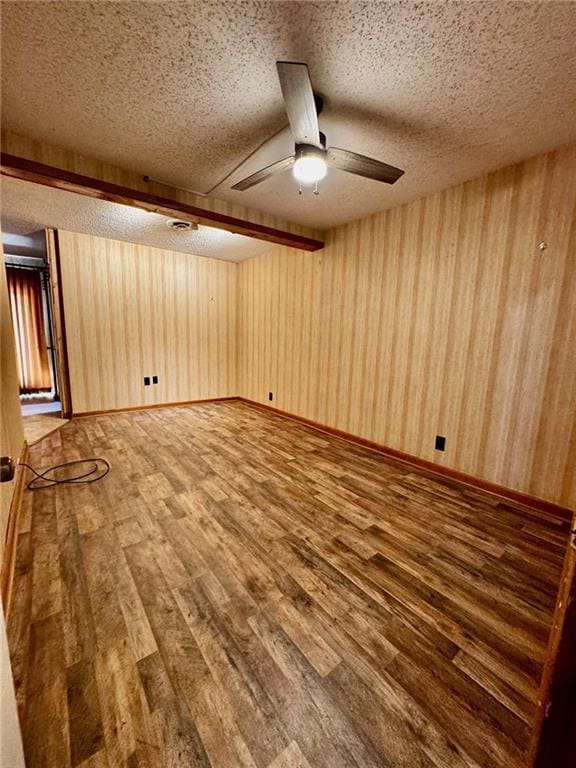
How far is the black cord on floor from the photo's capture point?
7.82 feet

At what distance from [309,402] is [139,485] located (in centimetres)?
235

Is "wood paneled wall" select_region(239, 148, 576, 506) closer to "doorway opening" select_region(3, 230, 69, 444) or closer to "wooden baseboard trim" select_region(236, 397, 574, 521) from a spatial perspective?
"wooden baseboard trim" select_region(236, 397, 574, 521)

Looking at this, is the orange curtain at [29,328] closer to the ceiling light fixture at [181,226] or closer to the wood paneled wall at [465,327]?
the ceiling light fixture at [181,226]

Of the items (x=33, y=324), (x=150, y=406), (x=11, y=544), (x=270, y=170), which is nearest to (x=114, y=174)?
(x=270, y=170)

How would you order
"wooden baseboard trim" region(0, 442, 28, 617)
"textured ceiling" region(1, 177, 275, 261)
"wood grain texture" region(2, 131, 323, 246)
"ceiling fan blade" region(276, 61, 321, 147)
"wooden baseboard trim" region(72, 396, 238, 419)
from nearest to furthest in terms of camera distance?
"ceiling fan blade" region(276, 61, 321, 147)
"wooden baseboard trim" region(0, 442, 28, 617)
"wood grain texture" region(2, 131, 323, 246)
"textured ceiling" region(1, 177, 275, 261)
"wooden baseboard trim" region(72, 396, 238, 419)

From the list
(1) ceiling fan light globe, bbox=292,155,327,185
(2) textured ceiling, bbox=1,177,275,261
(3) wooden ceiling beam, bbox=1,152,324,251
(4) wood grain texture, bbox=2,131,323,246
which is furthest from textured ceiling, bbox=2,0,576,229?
(2) textured ceiling, bbox=1,177,275,261

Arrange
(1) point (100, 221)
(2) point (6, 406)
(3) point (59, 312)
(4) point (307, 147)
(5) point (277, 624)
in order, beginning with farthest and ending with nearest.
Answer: (3) point (59, 312), (1) point (100, 221), (2) point (6, 406), (4) point (307, 147), (5) point (277, 624)

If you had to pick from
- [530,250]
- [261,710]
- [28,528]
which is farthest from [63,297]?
[530,250]

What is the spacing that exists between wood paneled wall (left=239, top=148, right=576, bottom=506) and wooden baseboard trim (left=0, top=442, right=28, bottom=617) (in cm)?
295

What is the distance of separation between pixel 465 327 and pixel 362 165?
1543 mm

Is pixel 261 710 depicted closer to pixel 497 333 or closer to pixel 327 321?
pixel 497 333

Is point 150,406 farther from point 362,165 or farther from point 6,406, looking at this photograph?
point 362,165

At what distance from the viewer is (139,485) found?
7.86ft

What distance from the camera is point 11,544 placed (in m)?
1.61
